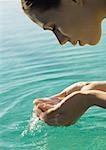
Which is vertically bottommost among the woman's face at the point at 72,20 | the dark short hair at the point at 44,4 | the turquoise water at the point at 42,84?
the turquoise water at the point at 42,84

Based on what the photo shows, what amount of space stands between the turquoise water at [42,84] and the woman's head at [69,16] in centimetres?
82

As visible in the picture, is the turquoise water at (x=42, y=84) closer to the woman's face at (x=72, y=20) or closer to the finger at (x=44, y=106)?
the finger at (x=44, y=106)

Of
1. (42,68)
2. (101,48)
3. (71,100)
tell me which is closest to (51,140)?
(71,100)

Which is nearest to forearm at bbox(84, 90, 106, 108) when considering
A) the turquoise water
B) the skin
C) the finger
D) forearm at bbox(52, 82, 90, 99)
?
the skin

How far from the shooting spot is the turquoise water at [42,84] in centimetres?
249

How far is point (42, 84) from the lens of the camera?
3.60 m

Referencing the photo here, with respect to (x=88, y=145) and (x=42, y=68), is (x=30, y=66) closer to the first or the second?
(x=42, y=68)

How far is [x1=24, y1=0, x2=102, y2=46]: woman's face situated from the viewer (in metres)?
1.65

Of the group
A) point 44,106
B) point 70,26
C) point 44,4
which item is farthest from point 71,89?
point 44,4

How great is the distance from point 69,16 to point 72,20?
0.02 metres

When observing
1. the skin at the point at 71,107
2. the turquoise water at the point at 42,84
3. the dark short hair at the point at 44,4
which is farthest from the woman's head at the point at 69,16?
the turquoise water at the point at 42,84

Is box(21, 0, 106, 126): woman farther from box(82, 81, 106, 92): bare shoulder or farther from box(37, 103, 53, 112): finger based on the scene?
box(82, 81, 106, 92): bare shoulder

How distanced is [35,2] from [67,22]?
6.4 inches

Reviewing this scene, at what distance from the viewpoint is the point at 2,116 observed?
291 cm
